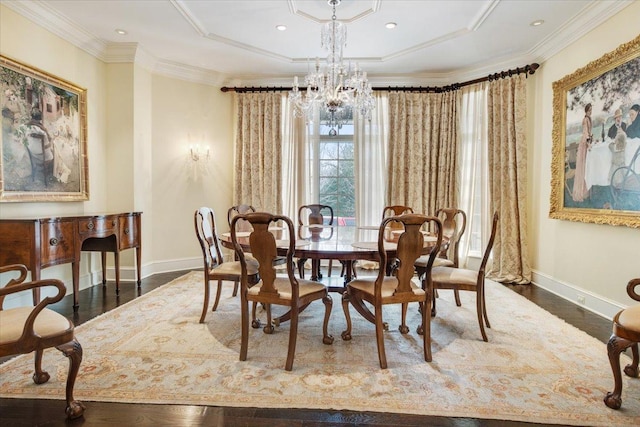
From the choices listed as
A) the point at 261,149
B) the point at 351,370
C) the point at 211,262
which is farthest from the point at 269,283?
the point at 261,149

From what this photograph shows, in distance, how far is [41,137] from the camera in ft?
11.7

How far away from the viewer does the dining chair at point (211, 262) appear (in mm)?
2988

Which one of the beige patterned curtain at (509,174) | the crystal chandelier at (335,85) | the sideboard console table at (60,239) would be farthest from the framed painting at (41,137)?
the beige patterned curtain at (509,174)

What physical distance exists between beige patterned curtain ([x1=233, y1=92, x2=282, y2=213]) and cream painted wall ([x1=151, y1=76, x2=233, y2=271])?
28cm

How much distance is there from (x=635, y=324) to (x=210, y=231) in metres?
3.03

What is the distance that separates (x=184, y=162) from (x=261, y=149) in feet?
3.81

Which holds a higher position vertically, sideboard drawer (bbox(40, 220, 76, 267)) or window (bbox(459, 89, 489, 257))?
window (bbox(459, 89, 489, 257))

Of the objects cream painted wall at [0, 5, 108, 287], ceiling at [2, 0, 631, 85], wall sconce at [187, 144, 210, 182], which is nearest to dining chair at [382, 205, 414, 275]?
ceiling at [2, 0, 631, 85]

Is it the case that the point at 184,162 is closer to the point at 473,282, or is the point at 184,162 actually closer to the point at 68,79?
the point at 68,79

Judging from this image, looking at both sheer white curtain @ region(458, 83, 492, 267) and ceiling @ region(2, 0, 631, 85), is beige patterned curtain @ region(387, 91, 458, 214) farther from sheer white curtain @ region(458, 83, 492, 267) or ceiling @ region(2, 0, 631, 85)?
ceiling @ region(2, 0, 631, 85)

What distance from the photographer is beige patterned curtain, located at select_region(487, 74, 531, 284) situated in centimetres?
464

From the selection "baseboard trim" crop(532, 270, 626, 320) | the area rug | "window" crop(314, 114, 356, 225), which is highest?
"window" crop(314, 114, 356, 225)

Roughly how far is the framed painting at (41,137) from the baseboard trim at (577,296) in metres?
5.61

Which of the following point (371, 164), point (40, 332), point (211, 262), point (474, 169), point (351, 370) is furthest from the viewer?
point (371, 164)
